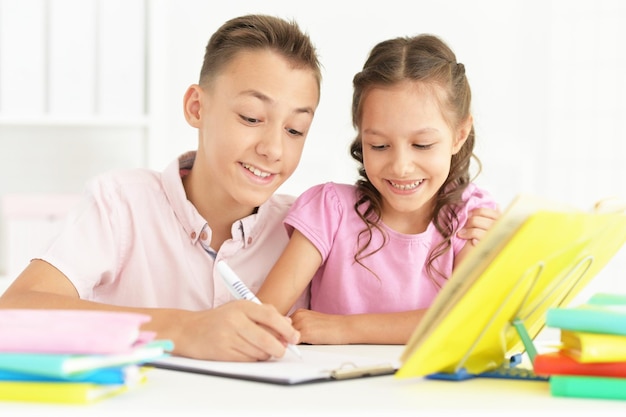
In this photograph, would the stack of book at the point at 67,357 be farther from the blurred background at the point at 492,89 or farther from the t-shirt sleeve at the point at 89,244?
the blurred background at the point at 492,89

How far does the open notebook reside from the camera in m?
0.99

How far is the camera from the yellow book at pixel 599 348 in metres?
0.89

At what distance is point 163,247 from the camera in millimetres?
1764

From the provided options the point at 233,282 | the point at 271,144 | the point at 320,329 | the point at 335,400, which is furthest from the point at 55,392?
the point at 271,144

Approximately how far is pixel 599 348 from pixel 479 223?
2.49 feet

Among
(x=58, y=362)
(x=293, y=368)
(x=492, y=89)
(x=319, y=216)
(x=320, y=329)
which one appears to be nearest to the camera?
(x=58, y=362)

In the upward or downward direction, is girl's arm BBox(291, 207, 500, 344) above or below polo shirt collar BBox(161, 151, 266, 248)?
below

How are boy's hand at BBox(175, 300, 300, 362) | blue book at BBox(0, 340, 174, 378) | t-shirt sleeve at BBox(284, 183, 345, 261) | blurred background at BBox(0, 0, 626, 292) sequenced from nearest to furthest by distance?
blue book at BBox(0, 340, 174, 378), boy's hand at BBox(175, 300, 300, 362), t-shirt sleeve at BBox(284, 183, 345, 261), blurred background at BBox(0, 0, 626, 292)

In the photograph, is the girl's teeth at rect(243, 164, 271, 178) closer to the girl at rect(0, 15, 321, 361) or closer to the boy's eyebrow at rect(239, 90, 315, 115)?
the girl at rect(0, 15, 321, 361)

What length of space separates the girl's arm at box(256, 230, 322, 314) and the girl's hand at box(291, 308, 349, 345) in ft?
0.41

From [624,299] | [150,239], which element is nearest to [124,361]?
[624,299]

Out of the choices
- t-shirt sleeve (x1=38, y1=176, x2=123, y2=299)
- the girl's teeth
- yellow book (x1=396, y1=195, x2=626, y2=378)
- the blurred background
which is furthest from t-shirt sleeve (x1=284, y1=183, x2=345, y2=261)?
the blurred background

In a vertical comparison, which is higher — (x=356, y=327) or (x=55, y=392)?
(x=55, y=392)

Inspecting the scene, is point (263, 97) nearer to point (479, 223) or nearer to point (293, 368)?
point (479, 223)
